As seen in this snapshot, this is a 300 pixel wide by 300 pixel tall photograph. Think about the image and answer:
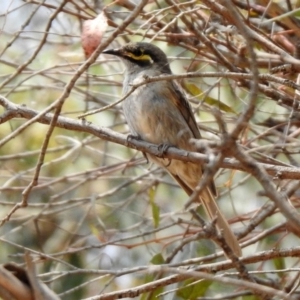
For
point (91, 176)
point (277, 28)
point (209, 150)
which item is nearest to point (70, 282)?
point (91, 176)

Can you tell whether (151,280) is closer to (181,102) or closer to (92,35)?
(181,102)

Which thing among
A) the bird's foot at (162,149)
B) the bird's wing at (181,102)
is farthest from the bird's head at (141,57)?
the bird's foot at (162,149)

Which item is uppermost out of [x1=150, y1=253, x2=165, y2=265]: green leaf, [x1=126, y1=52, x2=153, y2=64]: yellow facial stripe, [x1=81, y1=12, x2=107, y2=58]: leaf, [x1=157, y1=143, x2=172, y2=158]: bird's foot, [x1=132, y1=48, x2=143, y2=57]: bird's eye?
[x1=132, y1=48, x2=143, y2=57]: bird's eye

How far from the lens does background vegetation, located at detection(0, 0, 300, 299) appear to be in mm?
3039

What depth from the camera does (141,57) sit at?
4.90m

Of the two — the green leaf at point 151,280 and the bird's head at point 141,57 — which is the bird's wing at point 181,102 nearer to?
the bird's head at point 141,57

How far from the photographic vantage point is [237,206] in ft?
21.7

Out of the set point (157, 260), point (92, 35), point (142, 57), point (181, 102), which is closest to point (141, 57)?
point (142, 57)

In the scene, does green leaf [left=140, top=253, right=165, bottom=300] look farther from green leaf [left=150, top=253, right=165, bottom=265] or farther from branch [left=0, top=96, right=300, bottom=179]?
branch [left=0, top=96, right=300, bottom=179]

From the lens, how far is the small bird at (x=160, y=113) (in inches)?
182

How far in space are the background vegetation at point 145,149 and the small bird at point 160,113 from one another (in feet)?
0.36

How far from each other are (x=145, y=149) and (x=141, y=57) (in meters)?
0.94

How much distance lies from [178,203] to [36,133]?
1.36 m

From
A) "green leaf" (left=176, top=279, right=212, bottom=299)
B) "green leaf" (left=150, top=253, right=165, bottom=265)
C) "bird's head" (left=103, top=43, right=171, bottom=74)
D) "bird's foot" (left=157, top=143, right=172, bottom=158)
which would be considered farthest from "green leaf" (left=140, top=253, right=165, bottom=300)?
"bird's head" (left=103, top=43, right=171, bottom=74)
